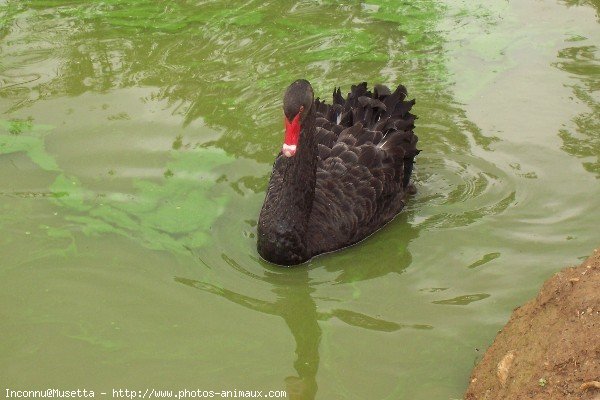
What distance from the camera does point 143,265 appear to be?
4.68 metres

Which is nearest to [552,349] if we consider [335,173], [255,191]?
[335,173]

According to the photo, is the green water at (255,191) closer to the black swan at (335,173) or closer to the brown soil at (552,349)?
the black swan at (335,173)

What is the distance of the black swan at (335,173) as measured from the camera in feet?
15.0

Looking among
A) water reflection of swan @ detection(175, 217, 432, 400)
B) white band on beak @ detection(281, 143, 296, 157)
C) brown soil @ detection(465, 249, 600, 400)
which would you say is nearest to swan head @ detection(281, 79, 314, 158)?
white band on beak @ detection(281, 143, 296, 157)

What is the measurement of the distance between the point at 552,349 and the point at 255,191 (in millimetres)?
2628

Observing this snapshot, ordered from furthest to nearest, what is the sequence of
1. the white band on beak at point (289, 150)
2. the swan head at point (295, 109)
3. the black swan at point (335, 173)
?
the black swan at point (335, 173) → the swan head at point (295, 109) → the white band on beak at point (289, 150)

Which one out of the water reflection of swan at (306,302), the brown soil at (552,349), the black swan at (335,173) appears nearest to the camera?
the brown soil at (552,349)

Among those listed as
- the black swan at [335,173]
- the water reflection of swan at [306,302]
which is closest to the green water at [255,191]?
the water reflection of swan at [306,302]

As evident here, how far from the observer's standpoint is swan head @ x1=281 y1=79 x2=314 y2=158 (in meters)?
4.23

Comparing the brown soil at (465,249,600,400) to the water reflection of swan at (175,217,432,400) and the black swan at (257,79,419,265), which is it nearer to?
the water reflection of swan at (175,217,432,400)

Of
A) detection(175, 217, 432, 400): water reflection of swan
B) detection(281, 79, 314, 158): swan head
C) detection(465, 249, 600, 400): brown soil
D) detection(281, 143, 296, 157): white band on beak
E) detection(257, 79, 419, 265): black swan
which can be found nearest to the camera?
detection(465, 249, 600, 400): brown soil

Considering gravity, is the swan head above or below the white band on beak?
above

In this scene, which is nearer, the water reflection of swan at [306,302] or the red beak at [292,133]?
the water reflection of swan at [306,302]

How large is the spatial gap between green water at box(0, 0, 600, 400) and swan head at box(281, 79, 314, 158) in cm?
88
